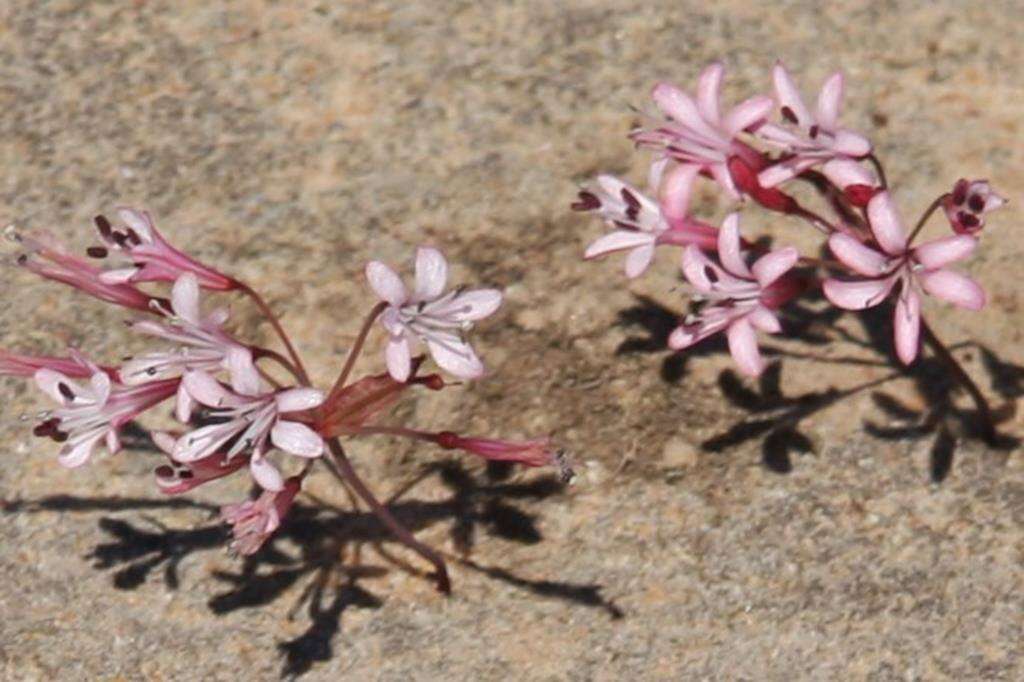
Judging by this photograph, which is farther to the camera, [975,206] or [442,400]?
[442,400]

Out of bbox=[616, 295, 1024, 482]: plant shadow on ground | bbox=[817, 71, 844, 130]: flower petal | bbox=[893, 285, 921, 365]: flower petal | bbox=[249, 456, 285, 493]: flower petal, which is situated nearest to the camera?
bbox=[249, 456, 285, 493]: flower petal

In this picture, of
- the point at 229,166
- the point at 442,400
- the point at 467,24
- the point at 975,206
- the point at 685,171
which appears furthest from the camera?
the point at 467,24

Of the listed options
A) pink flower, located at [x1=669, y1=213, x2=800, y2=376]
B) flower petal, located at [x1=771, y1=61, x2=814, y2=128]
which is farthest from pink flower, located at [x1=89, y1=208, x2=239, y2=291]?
flower petal, located at [x1=771, y1=61, x2=814, y2=128]

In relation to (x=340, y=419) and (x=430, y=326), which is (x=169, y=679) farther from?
(x=430, y=326)

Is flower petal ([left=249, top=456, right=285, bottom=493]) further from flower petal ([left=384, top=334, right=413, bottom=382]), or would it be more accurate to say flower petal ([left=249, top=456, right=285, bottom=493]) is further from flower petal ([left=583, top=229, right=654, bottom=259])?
flower petal ([left=583, top=229, right=654, bottom=259])

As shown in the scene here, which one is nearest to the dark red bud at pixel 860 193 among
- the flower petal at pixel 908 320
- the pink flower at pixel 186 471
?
the flower petal at pixel 908 320

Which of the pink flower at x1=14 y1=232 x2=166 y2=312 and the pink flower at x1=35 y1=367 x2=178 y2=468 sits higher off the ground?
the pink flower at x1=14 y1=232 x2=166 y2=312

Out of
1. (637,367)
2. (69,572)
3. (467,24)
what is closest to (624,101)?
(467,24)

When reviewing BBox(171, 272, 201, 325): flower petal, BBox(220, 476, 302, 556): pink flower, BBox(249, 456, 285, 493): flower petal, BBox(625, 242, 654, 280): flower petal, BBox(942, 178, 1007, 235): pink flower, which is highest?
BBox(942, 178, 1007, 235): pink flower

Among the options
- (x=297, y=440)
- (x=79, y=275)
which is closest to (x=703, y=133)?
(x=297, y=440)
